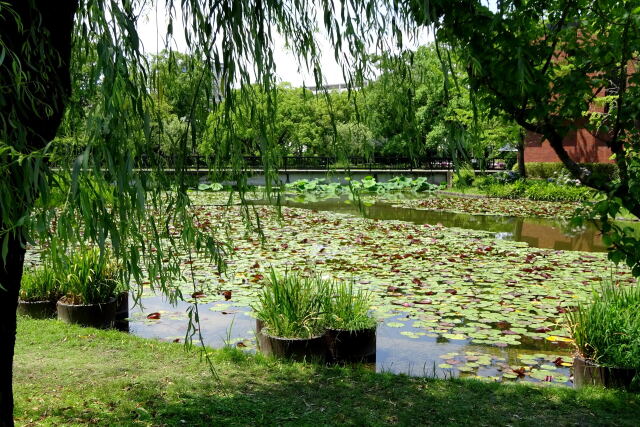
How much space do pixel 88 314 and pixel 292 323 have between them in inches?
86.8

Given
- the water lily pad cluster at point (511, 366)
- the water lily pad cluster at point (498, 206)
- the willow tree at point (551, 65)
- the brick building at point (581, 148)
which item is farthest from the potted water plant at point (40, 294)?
the brick building at point (581, 148)

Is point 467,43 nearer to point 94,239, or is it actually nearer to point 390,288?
point 94,239

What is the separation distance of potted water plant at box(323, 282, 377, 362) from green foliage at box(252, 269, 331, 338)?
9 centimetres

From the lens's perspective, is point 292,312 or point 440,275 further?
point 440,275

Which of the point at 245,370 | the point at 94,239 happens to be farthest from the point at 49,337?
the point at 94,239

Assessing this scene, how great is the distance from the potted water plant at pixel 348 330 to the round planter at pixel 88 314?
2.29 metres

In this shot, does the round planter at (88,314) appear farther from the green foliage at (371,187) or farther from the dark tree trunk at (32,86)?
the green foliage at (371,187)

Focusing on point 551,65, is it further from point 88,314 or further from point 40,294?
point 40,294

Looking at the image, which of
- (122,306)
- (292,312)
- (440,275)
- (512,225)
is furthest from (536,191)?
(292,312)

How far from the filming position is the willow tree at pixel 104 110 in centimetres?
193

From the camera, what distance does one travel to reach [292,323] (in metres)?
4.95

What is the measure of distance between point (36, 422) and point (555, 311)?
201 inches

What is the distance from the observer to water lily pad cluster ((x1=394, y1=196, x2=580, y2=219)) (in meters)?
16.8

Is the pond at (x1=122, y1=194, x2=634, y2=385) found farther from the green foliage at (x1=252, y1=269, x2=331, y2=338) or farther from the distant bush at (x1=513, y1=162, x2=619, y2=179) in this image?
the distant bush at (x1=513, y1=162, x2=619, y2=179)
